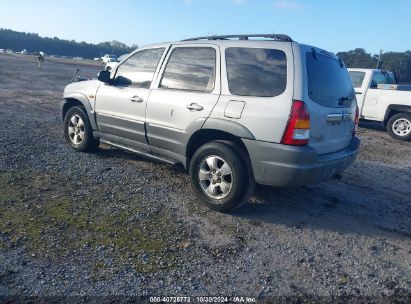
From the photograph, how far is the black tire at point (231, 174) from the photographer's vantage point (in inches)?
159

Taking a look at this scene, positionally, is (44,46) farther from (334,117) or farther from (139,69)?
(334,117)

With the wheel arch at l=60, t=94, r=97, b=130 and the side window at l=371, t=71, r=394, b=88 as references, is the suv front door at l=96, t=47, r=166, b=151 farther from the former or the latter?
the side window at l=371, t=71, r=394, b=88

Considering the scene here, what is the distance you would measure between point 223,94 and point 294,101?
0.85 metres

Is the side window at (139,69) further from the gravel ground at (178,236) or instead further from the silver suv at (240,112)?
the gravel ground at (178,236)

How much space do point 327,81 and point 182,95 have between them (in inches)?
68.0

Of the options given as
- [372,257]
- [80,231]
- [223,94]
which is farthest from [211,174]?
[372,257]

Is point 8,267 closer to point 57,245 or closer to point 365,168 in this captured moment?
point 57,245

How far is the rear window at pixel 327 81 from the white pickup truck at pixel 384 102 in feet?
21.0

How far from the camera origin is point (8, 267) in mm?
2941

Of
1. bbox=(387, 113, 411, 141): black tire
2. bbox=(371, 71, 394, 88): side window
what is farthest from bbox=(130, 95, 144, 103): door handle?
bbox=(371, 71, 394, 88): side window

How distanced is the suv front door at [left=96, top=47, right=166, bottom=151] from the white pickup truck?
7.73m

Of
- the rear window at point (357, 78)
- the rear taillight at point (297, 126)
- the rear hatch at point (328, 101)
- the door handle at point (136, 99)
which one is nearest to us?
the rear taillight at point (297, 126)

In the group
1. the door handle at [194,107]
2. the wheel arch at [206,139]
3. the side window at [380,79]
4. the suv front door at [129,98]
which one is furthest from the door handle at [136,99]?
the side window at [380,79]

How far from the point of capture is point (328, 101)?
4105 mm
